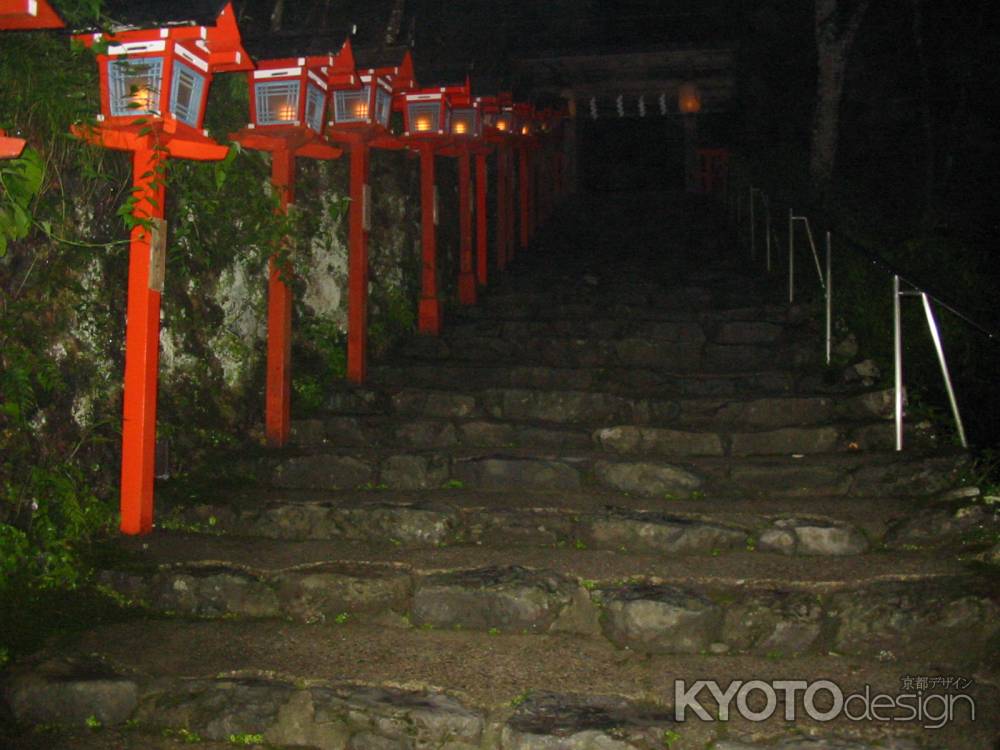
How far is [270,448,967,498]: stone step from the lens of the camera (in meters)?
5.07

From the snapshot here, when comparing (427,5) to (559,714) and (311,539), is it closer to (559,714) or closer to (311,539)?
(311,539)

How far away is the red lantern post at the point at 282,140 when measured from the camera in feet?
17.6

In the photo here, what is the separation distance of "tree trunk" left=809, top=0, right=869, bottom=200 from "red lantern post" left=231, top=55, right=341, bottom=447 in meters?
8.99

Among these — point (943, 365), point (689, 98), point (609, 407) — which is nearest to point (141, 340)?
point (609, 407)

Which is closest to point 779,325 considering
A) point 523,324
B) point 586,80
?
point 523,324

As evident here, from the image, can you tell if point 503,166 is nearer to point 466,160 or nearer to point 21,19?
point 466,160

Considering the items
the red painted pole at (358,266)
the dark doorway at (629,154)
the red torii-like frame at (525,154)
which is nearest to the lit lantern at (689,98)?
the dark doorway at (629,154)

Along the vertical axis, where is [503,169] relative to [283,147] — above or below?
above

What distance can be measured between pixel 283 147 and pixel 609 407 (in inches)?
111

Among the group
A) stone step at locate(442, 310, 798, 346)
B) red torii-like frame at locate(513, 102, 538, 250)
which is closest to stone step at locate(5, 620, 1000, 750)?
stone step at locate(442, 310, 798, 346)

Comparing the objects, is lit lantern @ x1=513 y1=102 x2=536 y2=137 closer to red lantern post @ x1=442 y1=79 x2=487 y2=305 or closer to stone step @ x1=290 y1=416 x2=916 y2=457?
red lantern post @ x1=442 y1=79 x2=487 y2=305

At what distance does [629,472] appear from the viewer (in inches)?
210

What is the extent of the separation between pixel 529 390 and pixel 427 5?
9037mm

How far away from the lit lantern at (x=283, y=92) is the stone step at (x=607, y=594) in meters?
2.59
